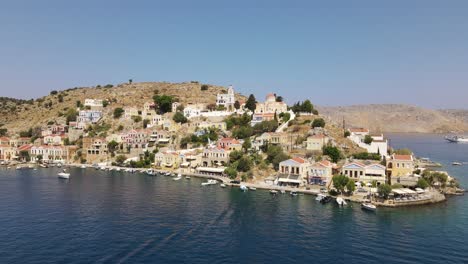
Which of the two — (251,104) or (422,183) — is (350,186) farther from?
(251,104)

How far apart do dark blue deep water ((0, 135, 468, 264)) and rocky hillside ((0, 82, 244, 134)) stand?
244 ft

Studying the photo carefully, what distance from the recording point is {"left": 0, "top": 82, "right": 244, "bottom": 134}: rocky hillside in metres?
126

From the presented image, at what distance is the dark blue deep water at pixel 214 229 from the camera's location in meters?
31.8

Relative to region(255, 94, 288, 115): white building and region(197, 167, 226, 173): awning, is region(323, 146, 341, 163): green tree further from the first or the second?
region(255, 94, 288, 115): white building

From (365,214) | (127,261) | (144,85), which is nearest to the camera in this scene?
(127,261)

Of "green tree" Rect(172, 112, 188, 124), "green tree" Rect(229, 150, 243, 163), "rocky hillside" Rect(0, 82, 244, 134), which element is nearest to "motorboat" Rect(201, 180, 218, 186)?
"green tree" Rect(229, 150, 243, 163)

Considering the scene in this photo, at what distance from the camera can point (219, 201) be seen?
50594 mm

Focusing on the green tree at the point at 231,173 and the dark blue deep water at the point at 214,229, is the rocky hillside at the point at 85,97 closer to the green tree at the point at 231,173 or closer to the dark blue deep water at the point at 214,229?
the green tree at the point at 231,173

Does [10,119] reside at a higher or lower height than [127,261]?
higher

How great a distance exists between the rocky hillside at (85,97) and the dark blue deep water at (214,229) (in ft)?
244

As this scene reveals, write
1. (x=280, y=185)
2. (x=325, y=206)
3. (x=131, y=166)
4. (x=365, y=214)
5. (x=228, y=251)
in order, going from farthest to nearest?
(x=131, y=166) < (x=280, y=185) < (x=325, y=206) < (x=365, y=214) < (x=228, y=251)

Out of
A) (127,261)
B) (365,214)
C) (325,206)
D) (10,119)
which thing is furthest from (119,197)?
(10,119)

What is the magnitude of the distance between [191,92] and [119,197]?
8901 cm

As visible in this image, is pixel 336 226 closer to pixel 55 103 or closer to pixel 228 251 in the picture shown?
pixel 228 251
